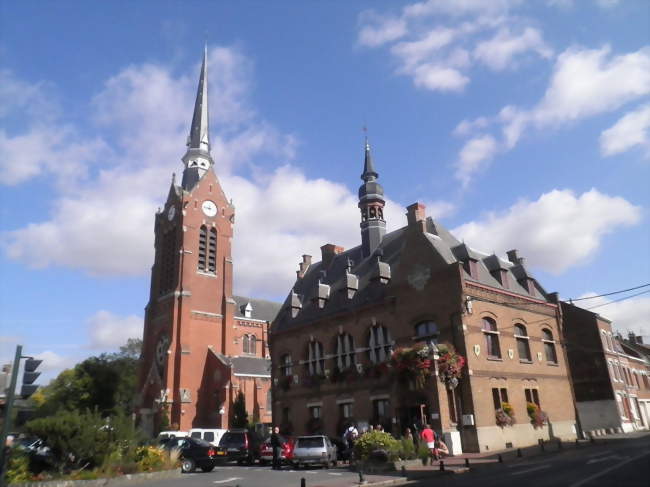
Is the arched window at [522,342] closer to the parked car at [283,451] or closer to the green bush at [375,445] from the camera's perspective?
the green bush at [375,445]

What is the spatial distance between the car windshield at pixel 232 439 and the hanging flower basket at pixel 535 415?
52.5 feet

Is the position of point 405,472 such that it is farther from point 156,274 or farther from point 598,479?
point 156,274

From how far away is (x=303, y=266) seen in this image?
1718 inches

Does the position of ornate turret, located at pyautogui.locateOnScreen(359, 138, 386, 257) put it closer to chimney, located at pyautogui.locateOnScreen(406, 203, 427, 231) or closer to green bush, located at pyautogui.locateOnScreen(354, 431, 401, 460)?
chimney, located at pyautogui.locateOnScreen(406, 203, 427, 231)

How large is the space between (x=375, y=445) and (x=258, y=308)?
142 ft

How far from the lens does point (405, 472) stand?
59.7 feet

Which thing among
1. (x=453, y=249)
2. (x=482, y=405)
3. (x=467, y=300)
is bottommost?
(x=482, y=405)

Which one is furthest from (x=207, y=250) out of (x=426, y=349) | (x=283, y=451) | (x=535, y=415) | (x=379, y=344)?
(x=535, y=415)

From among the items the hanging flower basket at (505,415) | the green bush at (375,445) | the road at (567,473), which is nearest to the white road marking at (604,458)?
the road at (567,473)

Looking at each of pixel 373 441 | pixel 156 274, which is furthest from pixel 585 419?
pixel 156 274

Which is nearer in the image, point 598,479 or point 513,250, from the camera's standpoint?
point 598,479

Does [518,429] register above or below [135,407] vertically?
below

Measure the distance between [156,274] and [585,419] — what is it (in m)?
43.9

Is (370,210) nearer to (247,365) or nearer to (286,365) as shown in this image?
(286,365)
